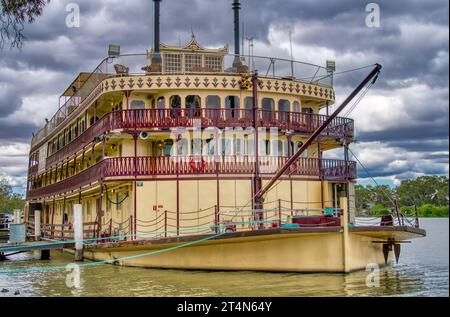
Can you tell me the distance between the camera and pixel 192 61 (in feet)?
93.2

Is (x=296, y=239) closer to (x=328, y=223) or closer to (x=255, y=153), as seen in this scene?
(x=328, y=223)

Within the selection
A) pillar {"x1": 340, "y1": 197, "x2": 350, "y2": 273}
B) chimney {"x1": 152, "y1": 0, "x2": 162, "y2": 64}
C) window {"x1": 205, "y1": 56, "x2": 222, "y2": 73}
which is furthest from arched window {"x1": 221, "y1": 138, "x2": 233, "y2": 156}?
pillar {"x1": 340, "y1": 197, "x2": 350, "y2": 273}

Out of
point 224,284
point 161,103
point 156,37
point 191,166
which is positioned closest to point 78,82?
point 156,37

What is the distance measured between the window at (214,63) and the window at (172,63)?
5.24 ft

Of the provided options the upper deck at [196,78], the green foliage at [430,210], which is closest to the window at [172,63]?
the upper deck at [196,78]

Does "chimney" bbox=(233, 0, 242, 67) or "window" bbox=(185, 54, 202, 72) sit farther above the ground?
"chimney" bbox=(233, 0, 242, 67)

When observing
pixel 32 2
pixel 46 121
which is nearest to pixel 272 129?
pixel 32 2

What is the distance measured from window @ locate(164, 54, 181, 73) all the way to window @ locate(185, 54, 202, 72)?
42cm

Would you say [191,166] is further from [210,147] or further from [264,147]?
[264,147]

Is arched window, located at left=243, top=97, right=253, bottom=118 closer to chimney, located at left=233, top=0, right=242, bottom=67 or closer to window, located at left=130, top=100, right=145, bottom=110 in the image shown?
window, located at left=130, top=100, right=145, bottom=110

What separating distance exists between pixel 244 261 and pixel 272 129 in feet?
21.2

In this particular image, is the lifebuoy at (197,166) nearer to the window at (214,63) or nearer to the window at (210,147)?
the window at (210,147)

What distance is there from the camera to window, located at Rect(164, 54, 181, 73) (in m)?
27.4

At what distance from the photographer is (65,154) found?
36.3 m
